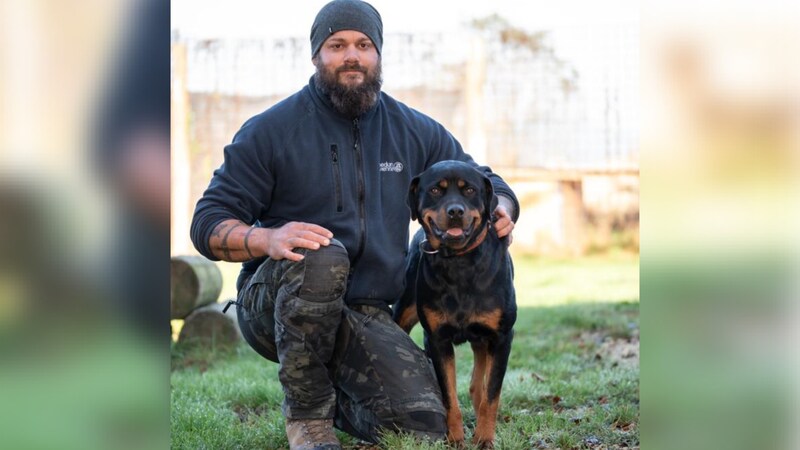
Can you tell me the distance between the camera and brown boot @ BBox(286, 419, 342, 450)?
3.59 meters

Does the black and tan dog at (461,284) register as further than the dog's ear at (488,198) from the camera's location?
No

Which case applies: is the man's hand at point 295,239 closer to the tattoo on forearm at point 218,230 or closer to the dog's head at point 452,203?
the tattoo on forearm at point 218,230

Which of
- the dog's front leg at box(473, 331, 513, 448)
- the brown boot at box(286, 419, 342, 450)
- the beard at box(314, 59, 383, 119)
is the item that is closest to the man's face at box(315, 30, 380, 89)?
the beard at box(314, 59, 383, 119)

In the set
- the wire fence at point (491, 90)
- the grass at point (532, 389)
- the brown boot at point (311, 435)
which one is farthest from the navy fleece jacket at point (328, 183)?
the wire fence at point (491, 90)

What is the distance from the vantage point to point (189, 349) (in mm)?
6164

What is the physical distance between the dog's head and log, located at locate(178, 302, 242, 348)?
268 cm

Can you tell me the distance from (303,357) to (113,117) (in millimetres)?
2076

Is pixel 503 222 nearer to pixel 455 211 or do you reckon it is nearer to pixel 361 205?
pixel 455 211

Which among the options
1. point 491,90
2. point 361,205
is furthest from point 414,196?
point 491,90

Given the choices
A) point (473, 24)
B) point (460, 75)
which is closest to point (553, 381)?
point (460, 75)

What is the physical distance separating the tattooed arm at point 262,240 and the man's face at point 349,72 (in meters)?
0.73

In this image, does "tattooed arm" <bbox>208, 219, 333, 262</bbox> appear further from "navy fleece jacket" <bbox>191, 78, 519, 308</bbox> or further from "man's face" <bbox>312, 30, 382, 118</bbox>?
"man's face" <bbox>312, 30, 382, 118</bbox>

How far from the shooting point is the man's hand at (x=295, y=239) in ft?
11.3

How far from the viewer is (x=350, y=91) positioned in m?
4.02
